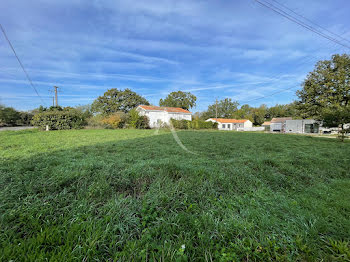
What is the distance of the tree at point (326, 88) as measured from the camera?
14289 mm

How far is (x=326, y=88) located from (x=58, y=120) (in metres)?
26.7

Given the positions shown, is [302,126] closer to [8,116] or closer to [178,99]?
[178,99]

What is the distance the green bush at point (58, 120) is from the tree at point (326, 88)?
23.6 meters

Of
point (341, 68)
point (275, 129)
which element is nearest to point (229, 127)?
point (275, 129)

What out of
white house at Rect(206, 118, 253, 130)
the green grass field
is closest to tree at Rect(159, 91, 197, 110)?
white house at Rect(206, 118, 253, 130)

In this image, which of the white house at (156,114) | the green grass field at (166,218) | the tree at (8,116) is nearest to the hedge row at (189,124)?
the white house at (156,114)

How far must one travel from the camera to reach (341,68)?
1470 cm

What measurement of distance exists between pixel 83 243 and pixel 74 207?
22.6 inches

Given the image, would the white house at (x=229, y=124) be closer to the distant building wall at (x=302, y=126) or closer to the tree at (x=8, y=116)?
the distant building wall at (x=302, y=126)

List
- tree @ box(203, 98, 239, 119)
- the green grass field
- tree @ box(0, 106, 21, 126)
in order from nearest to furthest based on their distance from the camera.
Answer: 1. the green grass field
2. tree @ box(0, 106, 21, 126)
3. tree @ box(203, 98, 239, 119)

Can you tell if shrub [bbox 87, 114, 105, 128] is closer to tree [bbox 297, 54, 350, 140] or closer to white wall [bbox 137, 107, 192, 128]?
white wall [bbox 137, 107, 192, 128]

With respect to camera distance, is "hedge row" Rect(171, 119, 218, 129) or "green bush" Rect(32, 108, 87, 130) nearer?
"green bush" Rect(32, 108, 87, 130)

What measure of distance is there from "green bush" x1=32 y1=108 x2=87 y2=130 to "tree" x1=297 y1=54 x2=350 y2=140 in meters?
23.6

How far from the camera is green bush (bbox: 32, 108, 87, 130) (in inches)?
573
